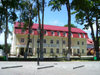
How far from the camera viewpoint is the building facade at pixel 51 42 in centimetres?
4591

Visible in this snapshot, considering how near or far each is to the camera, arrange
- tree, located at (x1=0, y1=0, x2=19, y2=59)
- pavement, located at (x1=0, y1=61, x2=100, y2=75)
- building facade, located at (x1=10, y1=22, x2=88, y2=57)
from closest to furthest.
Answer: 1. pavement, located at (x1=0, y1=61, x2=100, y2=75)
2. tree, located at (x1=0, y1=0, x2=19, y2=59)
3. building facade, located at (x1=10, y1=22, x2=88, y2=57)

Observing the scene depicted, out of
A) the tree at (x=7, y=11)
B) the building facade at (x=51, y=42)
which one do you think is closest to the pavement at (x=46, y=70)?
the tree at (x=7, y=11)

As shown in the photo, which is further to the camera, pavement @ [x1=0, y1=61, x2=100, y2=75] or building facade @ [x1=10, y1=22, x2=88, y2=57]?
building facade @ [x1=10, y1=22, x2=88, y2=57]

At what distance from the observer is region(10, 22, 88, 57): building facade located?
45906mm

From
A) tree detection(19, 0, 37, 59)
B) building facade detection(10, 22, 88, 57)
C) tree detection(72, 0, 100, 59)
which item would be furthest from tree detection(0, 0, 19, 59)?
building facade detection(10, 22, 88, 57)

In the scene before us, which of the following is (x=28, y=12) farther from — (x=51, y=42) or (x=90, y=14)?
(x=51, y=42)

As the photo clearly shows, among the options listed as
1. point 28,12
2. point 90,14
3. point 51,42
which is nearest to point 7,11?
point 28,12

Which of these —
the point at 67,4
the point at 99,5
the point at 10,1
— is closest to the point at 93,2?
the point at 99,5

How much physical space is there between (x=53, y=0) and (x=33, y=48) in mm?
24470

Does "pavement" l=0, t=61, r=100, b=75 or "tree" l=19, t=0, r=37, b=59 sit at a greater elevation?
"tree" l=19, t=0, r=37, b=59

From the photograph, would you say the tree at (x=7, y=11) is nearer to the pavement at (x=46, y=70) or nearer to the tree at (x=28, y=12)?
the tree at (x=28, y=12)

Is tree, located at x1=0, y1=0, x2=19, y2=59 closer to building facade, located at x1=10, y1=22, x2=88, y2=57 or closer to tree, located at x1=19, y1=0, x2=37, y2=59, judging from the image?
tree, located at x1=19, y1=0, x2=37, y2=59

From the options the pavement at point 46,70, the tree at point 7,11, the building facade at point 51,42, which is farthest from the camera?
the building facade at point 51,42

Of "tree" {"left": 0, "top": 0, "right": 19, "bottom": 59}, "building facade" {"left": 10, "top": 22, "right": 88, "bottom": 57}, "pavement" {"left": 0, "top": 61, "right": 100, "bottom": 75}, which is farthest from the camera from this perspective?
"building facade" {"left": 10, "top": 22, "right": 88, "bottom": 57}
